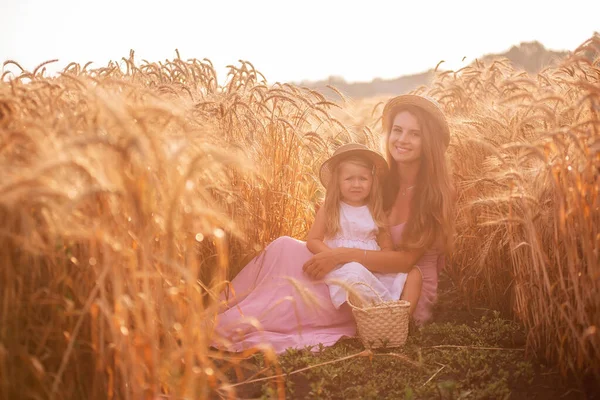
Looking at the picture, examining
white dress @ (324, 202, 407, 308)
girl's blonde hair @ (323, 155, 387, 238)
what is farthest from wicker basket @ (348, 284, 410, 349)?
girl's blonde hair @ (323, 155, 387, 238)

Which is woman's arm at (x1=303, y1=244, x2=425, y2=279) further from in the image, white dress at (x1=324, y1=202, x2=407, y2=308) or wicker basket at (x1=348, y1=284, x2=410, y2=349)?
wicker basket at (x1=348, y1=284, x2=410, y2=349)

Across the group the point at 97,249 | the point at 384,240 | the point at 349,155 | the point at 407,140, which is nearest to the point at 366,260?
the point at 384,240

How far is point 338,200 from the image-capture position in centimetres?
412

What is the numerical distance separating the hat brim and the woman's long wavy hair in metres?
0.26

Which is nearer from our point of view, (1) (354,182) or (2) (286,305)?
(2) (286,305)

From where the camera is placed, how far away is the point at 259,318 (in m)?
3.51

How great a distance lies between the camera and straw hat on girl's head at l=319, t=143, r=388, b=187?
410 centimetres

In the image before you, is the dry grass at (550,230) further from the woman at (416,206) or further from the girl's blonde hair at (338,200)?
the girl's blonde hair at (338,200)

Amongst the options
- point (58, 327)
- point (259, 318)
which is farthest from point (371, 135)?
point (58, 327)

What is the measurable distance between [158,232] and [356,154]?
2.12 meters

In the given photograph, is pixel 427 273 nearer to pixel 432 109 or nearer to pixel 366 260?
pixel 366 260

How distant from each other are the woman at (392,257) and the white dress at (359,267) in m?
0.07

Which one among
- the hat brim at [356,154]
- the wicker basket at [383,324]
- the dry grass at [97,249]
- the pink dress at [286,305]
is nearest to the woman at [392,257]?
the pink dress at [286,305]

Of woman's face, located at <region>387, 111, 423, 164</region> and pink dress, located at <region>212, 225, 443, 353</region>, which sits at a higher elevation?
woman's face, located at <region>387, 111, 423, 164</region>
